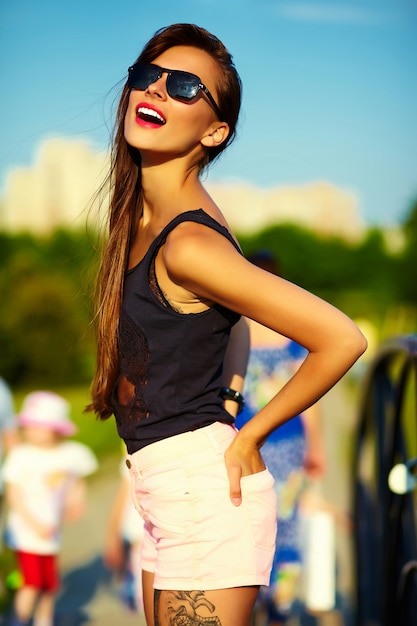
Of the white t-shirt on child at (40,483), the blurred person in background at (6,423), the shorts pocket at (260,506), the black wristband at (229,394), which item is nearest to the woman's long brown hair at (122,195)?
the black wristband at (229,394)

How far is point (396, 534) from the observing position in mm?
3193

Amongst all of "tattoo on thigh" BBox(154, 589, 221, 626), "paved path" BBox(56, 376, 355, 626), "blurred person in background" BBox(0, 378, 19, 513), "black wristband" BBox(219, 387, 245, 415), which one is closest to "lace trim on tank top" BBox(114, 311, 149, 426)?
"black wristband" BBox(219, 387, 245, 415)

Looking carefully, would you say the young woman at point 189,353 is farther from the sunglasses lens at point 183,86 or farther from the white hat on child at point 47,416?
the white hat on child at point 47,416

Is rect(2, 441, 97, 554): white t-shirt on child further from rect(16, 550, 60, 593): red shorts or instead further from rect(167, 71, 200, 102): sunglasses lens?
rect(167, 71, 200, 102): sunglasses lens

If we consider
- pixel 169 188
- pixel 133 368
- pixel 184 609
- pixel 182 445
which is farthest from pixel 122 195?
pixel 184 609

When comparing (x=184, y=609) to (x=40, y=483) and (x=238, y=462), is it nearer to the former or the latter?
(x=238, y=462)

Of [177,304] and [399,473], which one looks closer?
[177,304]

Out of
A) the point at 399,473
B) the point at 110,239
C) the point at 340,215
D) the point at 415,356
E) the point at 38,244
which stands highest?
the point at 340,215

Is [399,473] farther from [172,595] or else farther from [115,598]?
[115,598]

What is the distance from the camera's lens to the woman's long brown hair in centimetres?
229

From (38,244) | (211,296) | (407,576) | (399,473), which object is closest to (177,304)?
(211,296)

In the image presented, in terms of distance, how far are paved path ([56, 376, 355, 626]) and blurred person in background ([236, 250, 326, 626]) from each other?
0.39m

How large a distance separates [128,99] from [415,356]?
1058 millimetres

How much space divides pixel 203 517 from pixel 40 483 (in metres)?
2.98
